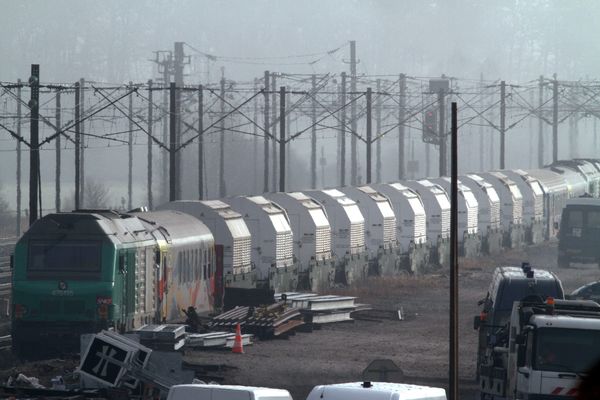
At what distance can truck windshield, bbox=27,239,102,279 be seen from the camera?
26562 millimetres

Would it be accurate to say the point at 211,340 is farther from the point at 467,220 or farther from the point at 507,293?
the point at 467,220

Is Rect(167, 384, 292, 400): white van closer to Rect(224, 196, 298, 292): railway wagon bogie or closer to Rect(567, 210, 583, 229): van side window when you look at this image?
Rect(224, 196, 298, 292): railway wagon bogie

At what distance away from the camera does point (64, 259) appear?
26.7 m

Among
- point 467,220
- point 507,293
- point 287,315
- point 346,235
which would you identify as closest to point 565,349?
point 507,293

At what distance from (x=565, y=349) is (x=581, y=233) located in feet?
124

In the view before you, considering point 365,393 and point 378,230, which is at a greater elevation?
point 378,230

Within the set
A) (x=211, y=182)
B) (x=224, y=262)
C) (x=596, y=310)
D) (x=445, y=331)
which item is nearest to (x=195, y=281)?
(x=224, y=262)

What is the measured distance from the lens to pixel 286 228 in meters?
40.7

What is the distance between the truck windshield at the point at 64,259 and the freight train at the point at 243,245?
0.07 ft

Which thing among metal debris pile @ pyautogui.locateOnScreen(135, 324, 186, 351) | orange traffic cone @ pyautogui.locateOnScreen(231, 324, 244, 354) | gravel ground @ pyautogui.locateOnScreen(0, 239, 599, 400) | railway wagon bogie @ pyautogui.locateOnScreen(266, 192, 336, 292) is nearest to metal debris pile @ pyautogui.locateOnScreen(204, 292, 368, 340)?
gravel ground @ pyautogui.locateOnScreen(0, 239, 599, 400)

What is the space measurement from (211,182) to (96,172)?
2711cm

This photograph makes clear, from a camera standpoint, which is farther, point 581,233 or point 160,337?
point 581,233

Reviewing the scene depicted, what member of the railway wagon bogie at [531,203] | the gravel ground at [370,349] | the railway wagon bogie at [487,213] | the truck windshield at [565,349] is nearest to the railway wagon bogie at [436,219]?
the railway wagon bogie at [487,213]

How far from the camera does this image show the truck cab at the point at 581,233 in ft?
179
